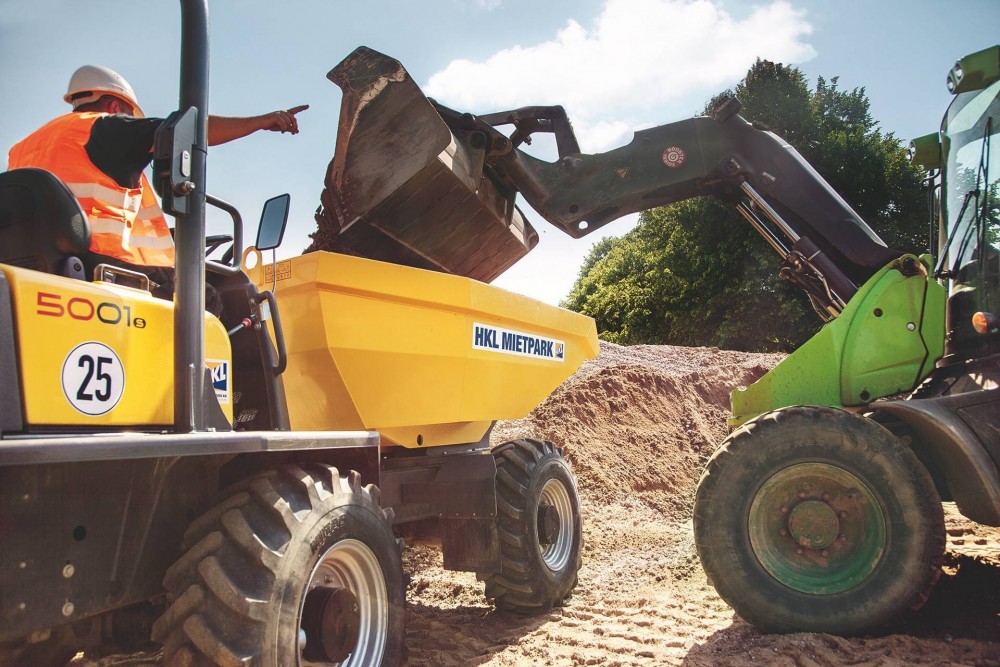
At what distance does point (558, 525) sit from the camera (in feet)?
17.5

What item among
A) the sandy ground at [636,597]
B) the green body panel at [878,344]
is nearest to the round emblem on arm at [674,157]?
the green body panel at [878,344]

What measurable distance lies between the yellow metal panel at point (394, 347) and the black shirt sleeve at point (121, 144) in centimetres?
107

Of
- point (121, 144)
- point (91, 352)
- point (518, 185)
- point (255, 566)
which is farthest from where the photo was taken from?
point (518, 185)

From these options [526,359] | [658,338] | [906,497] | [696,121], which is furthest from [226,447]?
[658,338]

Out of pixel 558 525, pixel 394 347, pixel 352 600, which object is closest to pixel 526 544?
pixel 558 525

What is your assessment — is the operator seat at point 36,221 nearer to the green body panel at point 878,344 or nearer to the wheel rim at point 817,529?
the wheel rim at point 817,529

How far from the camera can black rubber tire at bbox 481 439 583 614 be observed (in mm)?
4699

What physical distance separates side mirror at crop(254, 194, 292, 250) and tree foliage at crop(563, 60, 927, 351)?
57.7 feet

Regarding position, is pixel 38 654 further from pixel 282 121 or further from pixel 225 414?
pixel 282 121

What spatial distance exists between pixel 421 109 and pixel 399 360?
138cm

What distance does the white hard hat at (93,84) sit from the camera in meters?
2.85

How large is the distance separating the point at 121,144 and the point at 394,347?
64.2 inches

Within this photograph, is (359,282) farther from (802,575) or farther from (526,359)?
(802,575)

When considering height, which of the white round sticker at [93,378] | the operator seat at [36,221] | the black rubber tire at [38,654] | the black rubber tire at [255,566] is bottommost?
the black rubber tire at [38,654]
